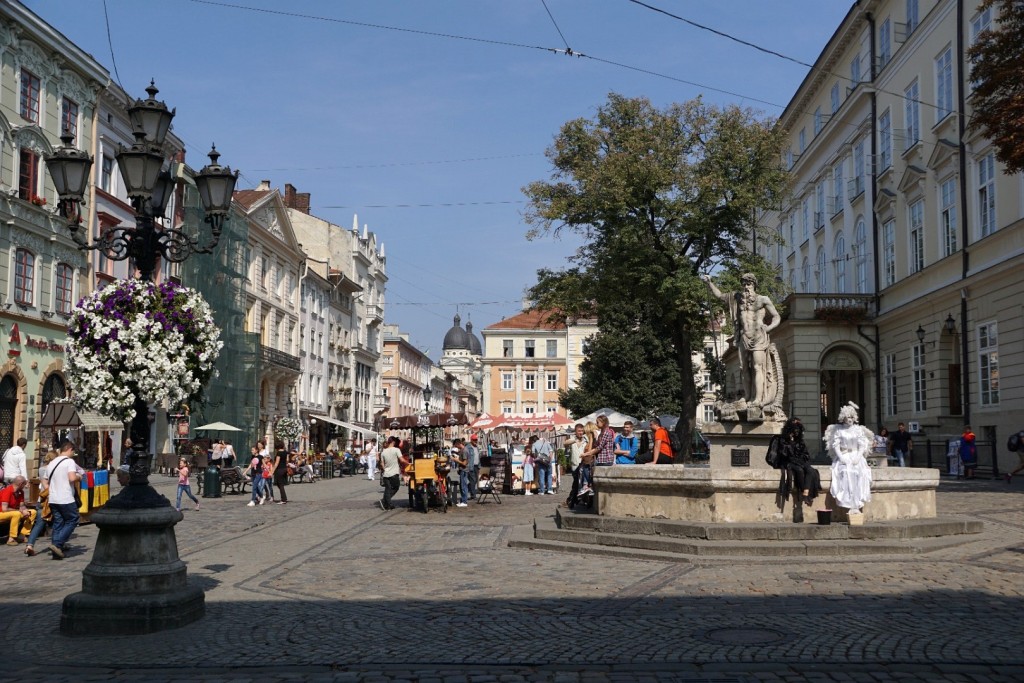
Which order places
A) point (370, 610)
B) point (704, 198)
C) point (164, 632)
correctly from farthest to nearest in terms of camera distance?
point (704, 198), point (370, 610), point (164, 632)

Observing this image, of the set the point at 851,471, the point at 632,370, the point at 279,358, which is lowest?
the point at 851,471

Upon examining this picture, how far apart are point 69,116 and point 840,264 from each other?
29.1 metres

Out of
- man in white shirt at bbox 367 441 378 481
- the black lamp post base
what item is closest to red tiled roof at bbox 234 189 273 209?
man in white shirt at bbox 367 441 378 481

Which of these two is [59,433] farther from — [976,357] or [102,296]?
[976,357]

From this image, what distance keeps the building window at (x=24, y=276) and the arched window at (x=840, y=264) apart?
29.4 m

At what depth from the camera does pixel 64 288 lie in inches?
1236

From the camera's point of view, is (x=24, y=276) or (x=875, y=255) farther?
(x=875, y=255)

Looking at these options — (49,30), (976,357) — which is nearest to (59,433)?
(49,30)

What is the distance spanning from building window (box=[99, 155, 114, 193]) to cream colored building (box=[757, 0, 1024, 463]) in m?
21.8

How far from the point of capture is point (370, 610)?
9.13 m

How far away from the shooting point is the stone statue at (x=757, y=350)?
46.5 feet

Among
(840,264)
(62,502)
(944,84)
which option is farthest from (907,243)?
(62,502)

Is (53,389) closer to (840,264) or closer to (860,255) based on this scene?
(860,255)

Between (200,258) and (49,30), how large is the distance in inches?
559
